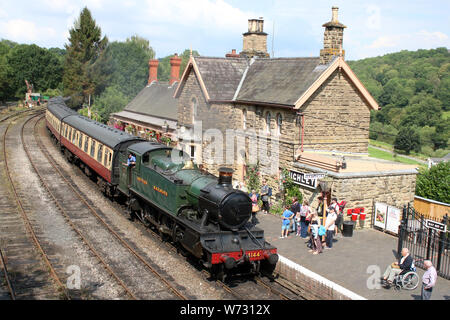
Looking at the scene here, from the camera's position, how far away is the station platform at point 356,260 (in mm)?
11600

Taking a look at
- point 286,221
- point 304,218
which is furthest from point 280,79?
point 286,221

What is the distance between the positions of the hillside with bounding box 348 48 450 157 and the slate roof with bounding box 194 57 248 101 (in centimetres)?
4981

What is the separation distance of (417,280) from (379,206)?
19.8 feet

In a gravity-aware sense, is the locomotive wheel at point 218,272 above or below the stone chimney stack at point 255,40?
below

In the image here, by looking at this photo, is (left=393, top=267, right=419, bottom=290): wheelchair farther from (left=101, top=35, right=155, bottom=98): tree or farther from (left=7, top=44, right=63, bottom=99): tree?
(left=7, top=44, right=63, bottom=99): tree

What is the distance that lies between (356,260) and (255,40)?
17.3 m

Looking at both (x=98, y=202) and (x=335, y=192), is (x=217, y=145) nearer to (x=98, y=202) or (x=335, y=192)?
(x=98, y=202)

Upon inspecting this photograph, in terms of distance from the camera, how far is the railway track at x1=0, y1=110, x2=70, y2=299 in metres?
11.3

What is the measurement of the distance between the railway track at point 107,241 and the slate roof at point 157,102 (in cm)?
1351

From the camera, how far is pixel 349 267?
1322cm

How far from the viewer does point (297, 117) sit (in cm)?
2006

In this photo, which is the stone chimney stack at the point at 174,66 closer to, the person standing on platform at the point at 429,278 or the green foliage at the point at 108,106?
the green foliage at the point at 108,106

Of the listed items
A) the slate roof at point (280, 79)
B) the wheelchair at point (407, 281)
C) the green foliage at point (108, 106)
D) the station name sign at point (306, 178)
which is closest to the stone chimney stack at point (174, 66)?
the green foliage at point (108, 106)

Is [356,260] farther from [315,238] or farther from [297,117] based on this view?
[297,117]
